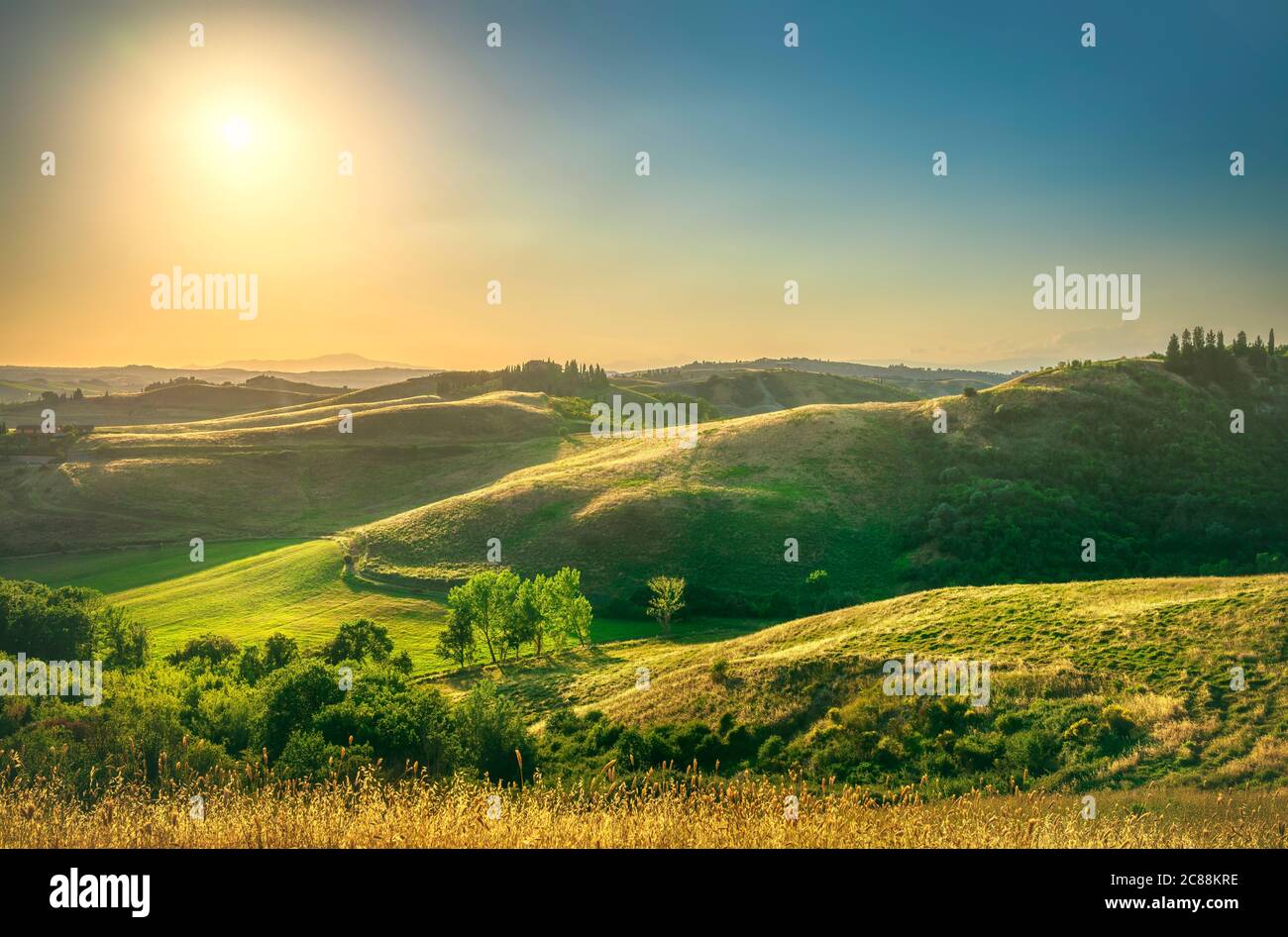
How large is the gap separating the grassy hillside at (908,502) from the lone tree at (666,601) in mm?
4365

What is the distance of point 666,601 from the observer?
206ft

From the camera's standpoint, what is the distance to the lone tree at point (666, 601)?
208ft

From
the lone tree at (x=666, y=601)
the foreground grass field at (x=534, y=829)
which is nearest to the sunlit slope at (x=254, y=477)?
the lone tree at (x=666, y=601)

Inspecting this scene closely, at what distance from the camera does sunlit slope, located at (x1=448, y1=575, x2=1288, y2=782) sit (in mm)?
21453

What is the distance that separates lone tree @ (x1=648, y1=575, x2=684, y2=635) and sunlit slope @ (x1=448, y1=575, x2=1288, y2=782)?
1861 centimetres

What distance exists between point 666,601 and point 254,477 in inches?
3956

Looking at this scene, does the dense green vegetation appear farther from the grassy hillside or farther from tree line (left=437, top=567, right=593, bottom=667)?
the grassy hillside

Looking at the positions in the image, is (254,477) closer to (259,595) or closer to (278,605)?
(259,595)

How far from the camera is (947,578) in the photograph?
7494 cm

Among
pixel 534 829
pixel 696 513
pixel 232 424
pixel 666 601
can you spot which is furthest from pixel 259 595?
pixel 232 424

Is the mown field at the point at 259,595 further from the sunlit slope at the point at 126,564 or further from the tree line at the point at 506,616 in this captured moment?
the tree line at the point at 506,616

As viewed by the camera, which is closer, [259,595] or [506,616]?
[506,616]

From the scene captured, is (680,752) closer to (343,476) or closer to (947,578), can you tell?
(947,578)

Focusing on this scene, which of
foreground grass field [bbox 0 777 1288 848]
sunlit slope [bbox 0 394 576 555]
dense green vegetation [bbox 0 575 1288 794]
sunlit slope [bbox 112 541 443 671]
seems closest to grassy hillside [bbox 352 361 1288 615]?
sunlit slope [bbox 112 541 443 671]
